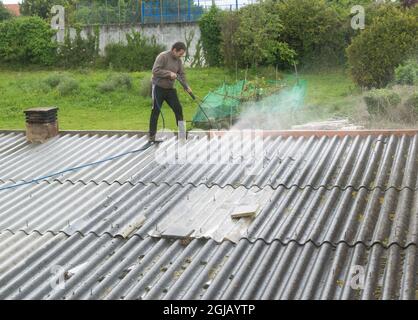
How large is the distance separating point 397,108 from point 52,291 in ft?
37.3

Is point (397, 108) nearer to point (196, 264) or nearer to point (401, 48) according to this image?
point (401, 48)

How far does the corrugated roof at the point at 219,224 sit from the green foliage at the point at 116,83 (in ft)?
43.4

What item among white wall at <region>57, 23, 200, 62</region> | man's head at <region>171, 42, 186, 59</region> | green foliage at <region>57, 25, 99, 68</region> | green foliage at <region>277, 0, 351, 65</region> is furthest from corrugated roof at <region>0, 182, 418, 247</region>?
green foliage at <region>57, 25, 99, 68</region>

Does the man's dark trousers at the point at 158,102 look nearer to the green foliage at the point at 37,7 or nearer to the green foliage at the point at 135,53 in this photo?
the green foliage at the point at 135,53

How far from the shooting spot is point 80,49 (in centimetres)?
2727

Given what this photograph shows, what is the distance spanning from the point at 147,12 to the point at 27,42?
18.3ft

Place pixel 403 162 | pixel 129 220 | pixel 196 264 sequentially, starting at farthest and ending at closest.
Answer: pixel 403 162 < pixel 129 220 < pixel 196 264

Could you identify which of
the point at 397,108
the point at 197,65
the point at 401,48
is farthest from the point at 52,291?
the point at 197,65

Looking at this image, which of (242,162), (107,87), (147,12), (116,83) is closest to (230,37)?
(116,83)

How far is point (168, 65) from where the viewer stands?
1023cm

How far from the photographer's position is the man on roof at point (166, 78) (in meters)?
10.1

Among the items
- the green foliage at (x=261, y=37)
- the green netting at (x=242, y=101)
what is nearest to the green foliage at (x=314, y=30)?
the green foliage at (x=261, y=37)

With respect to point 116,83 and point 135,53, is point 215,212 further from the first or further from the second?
point 135,53
